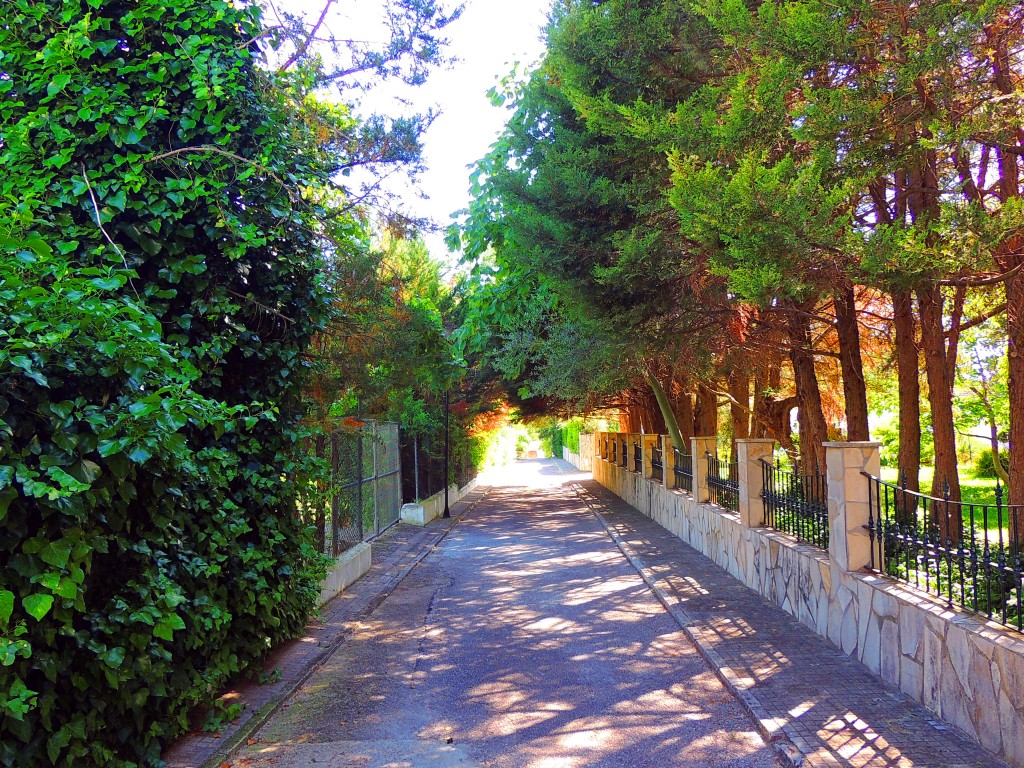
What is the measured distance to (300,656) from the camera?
7.65 metres

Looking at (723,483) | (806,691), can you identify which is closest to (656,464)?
(723,483)

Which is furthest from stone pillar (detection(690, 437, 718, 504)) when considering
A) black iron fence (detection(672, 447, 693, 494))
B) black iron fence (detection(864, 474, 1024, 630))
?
black iron fence (detection(864, 474, 1024, 630))

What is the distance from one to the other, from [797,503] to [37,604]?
7.71 m

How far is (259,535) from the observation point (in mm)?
6918

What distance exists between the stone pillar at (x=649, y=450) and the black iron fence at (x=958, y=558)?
14.1 meters

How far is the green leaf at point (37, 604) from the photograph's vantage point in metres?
3.43

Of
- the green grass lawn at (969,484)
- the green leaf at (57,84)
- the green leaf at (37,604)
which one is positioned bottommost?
the green grass lawn at (969,484)

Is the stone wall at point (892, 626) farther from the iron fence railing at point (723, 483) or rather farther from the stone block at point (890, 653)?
the iron fence railing at point (723, 483)

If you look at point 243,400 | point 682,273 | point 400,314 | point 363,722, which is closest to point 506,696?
point 363,722

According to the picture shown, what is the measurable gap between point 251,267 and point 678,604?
618 cm

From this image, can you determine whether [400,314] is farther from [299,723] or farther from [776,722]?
[776,722]

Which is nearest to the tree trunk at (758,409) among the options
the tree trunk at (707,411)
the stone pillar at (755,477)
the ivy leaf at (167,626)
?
the tree trunk at (707,411)

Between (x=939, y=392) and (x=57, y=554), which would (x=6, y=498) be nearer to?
(x=57, y=554)

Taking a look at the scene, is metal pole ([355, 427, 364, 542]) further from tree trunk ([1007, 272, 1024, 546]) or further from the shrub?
the shrub
